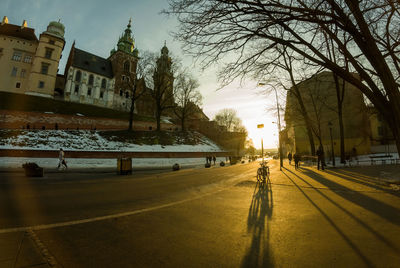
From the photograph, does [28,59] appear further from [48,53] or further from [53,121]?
[53,121]

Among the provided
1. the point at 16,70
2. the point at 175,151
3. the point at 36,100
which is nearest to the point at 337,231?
the point at 175,151

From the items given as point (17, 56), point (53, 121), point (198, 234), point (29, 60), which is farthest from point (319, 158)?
point (17, 56)

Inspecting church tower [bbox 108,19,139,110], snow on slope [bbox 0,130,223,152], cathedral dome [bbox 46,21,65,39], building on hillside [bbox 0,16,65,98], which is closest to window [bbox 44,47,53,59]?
building on hillside [bbox 0,16,65,98]

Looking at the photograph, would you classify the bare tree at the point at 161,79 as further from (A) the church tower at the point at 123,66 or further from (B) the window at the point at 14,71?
(B) the window at the point at 14,71

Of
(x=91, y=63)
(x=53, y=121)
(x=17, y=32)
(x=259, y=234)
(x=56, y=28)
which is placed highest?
(x=56, y=28)

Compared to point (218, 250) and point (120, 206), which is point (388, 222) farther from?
point (120, 206)

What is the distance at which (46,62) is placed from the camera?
140 ft

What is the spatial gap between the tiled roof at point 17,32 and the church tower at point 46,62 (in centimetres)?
607

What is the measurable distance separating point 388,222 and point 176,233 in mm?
3984

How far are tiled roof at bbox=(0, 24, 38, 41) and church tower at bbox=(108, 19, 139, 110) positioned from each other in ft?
64.8

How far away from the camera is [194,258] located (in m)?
2.14

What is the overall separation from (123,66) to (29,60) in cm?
2216

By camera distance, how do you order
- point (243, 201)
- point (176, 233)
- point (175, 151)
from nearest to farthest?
point (176, 233), point (243, 201), point (175, 151)

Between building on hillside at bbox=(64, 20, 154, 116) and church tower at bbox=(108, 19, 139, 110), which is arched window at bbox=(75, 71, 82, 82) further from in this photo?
church tower at bbox=(108, 19, 139, 110)
